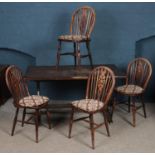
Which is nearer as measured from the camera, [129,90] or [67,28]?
[129,90]

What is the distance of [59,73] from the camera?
443 centimetres

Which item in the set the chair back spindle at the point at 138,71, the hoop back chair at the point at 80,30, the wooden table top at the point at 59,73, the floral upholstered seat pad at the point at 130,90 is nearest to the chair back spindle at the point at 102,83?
the wooden table top at the point at 59,73

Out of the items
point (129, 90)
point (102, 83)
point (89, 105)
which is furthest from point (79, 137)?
point (129, 90)

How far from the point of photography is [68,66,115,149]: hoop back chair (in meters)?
3.70

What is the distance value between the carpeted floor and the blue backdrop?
110cm

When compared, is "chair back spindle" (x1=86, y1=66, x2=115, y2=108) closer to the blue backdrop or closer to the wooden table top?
the wooden table top

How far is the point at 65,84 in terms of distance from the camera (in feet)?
17.5

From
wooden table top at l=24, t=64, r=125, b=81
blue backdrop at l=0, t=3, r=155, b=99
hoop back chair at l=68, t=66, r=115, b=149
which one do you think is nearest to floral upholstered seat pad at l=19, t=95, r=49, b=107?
wooden table top at l=24, t=64, r=125, b=81

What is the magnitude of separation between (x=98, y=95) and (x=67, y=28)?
1506mm

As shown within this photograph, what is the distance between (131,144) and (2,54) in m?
2.81

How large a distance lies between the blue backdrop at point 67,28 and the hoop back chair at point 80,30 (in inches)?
5.9

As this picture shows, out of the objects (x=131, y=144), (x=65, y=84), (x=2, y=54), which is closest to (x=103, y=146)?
(x=131, y=144)

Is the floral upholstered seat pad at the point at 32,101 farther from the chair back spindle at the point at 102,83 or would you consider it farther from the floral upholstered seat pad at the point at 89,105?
the chair back spindle at the point at 102,83

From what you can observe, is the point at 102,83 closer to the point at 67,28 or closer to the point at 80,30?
the point at 80,30
